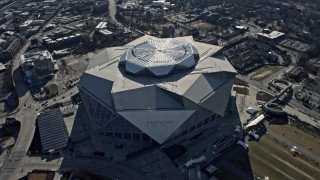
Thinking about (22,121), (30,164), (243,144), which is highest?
(243,144)

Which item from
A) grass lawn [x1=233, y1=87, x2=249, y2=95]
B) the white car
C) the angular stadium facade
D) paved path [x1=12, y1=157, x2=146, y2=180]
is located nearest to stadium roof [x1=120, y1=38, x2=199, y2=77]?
the angular stadium facade

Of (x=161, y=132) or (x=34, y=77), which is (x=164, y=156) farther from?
(x=34, y=77)

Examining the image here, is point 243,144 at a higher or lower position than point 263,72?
higher

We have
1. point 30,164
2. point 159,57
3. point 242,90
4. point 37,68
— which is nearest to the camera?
point 30,164

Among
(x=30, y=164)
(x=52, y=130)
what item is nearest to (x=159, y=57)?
(x=52, y=130)

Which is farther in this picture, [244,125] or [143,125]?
[244,125]

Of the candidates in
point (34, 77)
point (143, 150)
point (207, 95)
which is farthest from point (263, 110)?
point (34, 77)

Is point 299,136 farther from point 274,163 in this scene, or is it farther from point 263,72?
point 263,72
